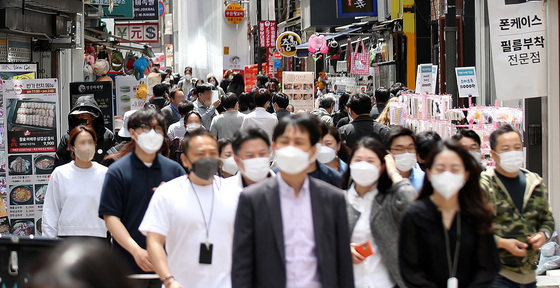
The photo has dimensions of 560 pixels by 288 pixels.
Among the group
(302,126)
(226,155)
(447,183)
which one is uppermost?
(302,126)

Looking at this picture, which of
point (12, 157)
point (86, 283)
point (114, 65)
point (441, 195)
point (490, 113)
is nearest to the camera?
point (86, 283)

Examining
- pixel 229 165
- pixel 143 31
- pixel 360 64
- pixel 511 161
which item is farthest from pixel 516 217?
pixel 143 31

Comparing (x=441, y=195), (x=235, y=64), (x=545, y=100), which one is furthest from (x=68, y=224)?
(x=235, y=64)

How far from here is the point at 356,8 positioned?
2541 centimetres

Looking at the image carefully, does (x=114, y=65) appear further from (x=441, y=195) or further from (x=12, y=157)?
(x=441, y=195)

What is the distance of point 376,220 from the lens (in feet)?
18.8

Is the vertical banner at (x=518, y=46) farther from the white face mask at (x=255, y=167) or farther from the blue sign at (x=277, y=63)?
the blue sign at (x=277, y=63)

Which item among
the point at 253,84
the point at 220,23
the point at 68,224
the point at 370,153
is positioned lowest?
the point at 68,224

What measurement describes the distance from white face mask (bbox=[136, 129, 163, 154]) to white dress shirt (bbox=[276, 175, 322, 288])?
2.03 metres

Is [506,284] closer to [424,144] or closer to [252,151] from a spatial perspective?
[424,144]

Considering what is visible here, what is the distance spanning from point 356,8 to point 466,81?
43.1 ft

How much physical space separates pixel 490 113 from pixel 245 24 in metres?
31.3

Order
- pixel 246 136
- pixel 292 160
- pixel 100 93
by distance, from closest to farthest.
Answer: pixel 292 160 < pixel 246 136 < pixel 100 93

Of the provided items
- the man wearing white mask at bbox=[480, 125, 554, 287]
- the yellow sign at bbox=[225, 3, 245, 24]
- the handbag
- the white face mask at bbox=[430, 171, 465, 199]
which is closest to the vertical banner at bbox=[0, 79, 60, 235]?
the man wearing white mask at bbox=[480, 125, 554, 287]
